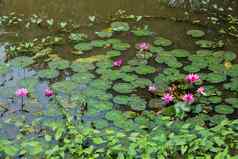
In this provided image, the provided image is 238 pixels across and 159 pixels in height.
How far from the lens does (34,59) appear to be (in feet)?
17.1

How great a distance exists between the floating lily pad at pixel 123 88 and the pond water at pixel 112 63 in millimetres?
10

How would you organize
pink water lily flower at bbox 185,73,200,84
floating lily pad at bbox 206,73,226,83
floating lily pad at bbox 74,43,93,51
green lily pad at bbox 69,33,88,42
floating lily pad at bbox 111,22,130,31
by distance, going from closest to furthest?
pink water lily flower at bbox 185,73,200,84 < floating lily pad at bbox 206,73,226,83 < floating lily pad at bbox 74,43,93,51 < green lily pad at bbox 69,33,88,42 < floating lily pad at bbox 111,22,130,31

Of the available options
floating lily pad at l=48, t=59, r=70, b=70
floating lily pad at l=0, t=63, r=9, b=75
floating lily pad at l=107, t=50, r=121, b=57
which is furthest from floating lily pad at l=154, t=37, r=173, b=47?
floating lily pad at l=0, t=63, r=9, b=75

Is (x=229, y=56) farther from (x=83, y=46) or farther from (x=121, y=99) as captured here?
(x=83, y=46)

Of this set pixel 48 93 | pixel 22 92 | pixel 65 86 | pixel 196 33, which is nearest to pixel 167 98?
pixel 65 86

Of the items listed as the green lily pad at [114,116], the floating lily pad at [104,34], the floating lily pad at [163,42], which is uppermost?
the floating lily pad at [104,34]

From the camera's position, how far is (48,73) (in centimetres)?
491

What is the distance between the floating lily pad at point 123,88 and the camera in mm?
4625

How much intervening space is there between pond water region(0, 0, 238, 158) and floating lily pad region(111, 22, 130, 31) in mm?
13

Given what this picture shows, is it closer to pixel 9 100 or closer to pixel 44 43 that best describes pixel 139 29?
pixel 44 43

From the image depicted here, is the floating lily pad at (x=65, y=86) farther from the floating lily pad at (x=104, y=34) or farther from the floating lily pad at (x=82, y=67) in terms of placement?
the floating lily pad at (x=104, y=34)

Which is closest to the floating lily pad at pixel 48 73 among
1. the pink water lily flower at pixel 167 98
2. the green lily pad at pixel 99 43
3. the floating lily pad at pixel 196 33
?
the green lily pad at pixel 99 43

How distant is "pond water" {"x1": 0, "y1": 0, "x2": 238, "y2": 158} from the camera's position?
14.1 feet

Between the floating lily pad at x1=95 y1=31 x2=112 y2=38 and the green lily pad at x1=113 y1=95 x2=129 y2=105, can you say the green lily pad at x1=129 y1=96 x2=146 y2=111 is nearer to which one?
the green lily pad at x1=113 y1=95 x2=129 y2=105
